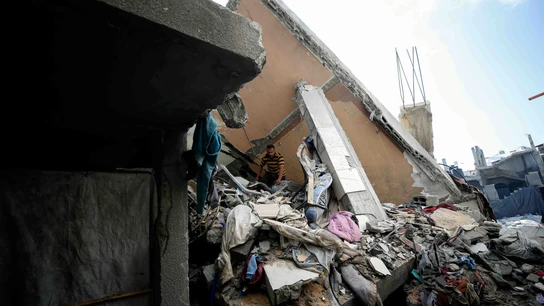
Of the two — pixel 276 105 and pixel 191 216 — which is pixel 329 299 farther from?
pixel 276 105

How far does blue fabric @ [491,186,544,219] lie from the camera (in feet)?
40.8

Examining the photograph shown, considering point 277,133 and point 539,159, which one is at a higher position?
point 277,133

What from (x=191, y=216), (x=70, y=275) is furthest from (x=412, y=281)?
(x=70, y=275)

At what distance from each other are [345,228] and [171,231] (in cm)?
276

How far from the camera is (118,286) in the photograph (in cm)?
202

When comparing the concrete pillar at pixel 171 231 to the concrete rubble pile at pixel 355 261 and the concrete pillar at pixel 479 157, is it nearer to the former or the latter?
the concrete rubble pile at pixel 355 261

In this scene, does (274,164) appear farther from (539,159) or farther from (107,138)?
(539,159)

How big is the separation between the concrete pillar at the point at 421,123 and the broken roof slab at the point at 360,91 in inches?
35.5

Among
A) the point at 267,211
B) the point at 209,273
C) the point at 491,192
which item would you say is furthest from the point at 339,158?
the point at 491,192

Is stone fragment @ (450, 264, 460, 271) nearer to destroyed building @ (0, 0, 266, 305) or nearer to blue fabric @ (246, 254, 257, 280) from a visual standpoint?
blue fabric @ (246, 254, 257, 280)

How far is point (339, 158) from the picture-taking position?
5.61m

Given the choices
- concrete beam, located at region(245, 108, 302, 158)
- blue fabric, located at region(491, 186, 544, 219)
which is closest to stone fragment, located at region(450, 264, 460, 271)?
concrete beam, located at region(245, 108, 302, 158)

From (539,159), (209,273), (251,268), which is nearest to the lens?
(251,268)

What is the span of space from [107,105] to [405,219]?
213 inches
